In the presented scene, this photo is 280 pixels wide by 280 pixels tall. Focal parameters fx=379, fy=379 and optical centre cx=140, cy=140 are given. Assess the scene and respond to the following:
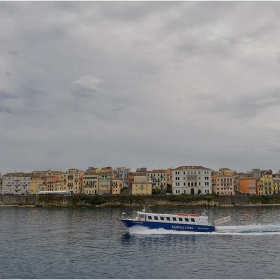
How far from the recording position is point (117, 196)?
136 meters

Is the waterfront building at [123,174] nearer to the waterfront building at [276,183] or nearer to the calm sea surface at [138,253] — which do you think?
the waterfront building at [276,183]

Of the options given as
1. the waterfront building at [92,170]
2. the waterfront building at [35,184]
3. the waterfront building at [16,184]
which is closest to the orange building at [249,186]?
the waterfront building at [92,170]

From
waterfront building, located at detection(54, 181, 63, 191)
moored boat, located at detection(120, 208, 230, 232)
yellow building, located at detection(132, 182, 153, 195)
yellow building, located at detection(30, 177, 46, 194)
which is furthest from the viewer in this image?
yellow building, located at detection(30, 177, 46, 194)

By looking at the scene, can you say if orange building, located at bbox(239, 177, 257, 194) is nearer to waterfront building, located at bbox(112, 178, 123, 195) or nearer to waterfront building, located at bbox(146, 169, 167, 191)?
waterfront building, located at bbox(146, 169, 167, 191)

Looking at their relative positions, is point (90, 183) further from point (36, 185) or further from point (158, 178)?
point (36, 185)

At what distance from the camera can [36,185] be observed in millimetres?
171500

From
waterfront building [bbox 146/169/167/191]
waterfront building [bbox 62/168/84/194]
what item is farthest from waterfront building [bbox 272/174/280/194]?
waterfront building [bbox 62/168/84/194]

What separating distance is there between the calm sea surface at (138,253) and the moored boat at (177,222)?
1.16 metres

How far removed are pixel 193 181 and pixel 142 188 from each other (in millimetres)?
19764

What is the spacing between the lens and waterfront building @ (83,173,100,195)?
6068 inches

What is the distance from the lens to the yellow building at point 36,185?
556ft

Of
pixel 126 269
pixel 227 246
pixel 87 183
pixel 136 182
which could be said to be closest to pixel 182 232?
pixel 227 246

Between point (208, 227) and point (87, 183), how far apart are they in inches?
3917

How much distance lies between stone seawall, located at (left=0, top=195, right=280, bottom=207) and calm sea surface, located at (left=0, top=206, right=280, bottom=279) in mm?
66376
